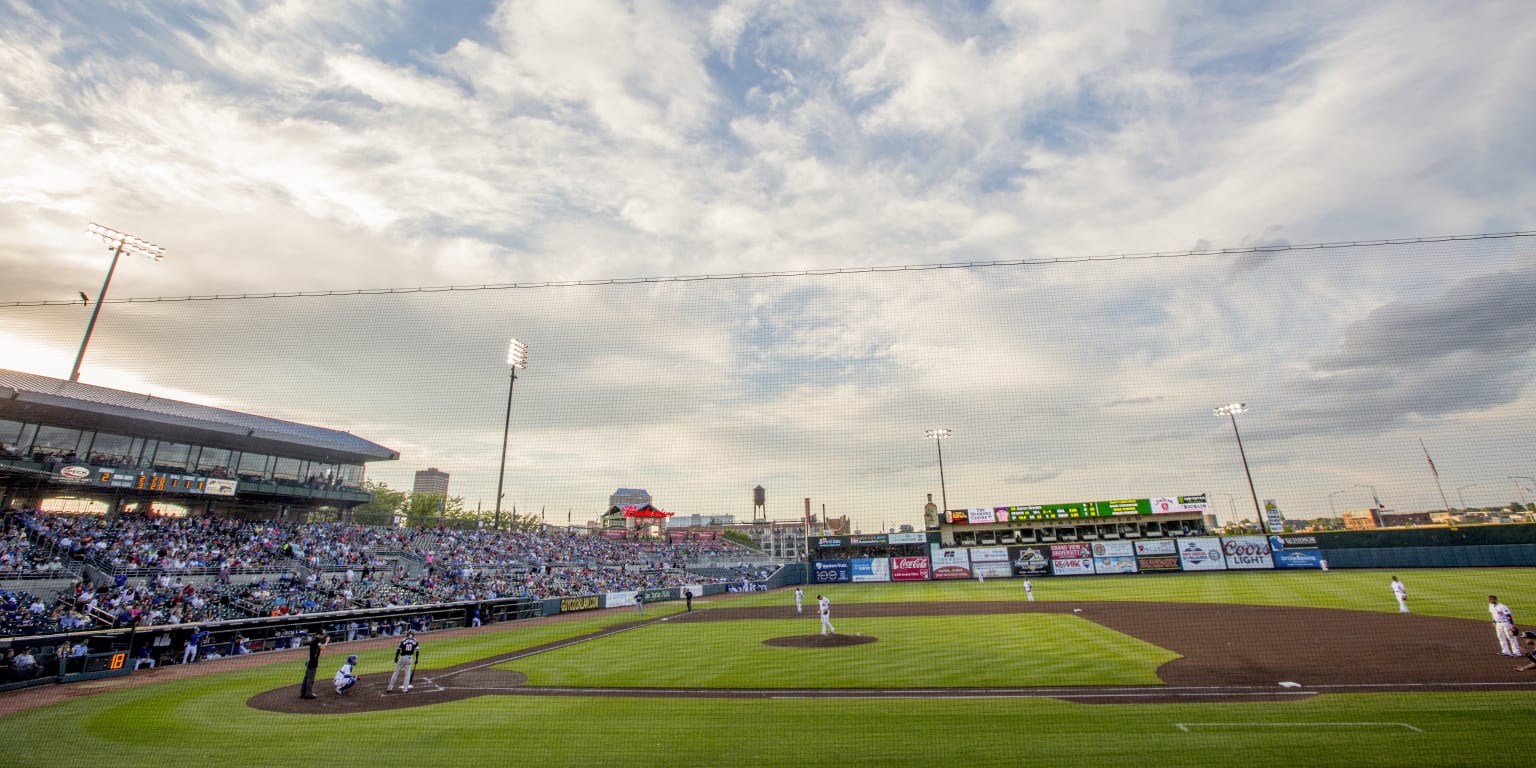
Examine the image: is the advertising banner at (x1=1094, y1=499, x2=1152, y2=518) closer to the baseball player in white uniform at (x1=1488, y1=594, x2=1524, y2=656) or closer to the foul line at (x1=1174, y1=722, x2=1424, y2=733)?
the baseball player in white uniform at (x1=1488, y1=594, x2=1524, y2=656)

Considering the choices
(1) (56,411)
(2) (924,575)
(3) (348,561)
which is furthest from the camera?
(2) (924,575)

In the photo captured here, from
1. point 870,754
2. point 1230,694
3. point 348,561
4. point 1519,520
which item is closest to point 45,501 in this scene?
point 348,561

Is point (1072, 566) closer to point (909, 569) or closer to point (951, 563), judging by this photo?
point (951, 563)

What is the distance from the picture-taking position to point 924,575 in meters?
48.7

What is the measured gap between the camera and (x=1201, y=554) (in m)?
44.9

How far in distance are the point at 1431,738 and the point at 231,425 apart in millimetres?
41804

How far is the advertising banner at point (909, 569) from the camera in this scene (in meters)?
48.8

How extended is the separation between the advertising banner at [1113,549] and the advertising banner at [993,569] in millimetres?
6505

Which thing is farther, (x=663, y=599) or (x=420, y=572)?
(x=663, y=599)

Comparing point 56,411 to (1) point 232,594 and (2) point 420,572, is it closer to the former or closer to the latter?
(1) point 232,594

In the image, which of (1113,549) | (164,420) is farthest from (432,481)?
(1113,549)

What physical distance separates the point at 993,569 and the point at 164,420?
2002 inches

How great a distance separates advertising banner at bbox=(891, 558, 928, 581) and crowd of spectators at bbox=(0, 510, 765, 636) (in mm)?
20775

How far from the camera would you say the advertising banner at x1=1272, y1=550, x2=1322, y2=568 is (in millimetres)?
42281
